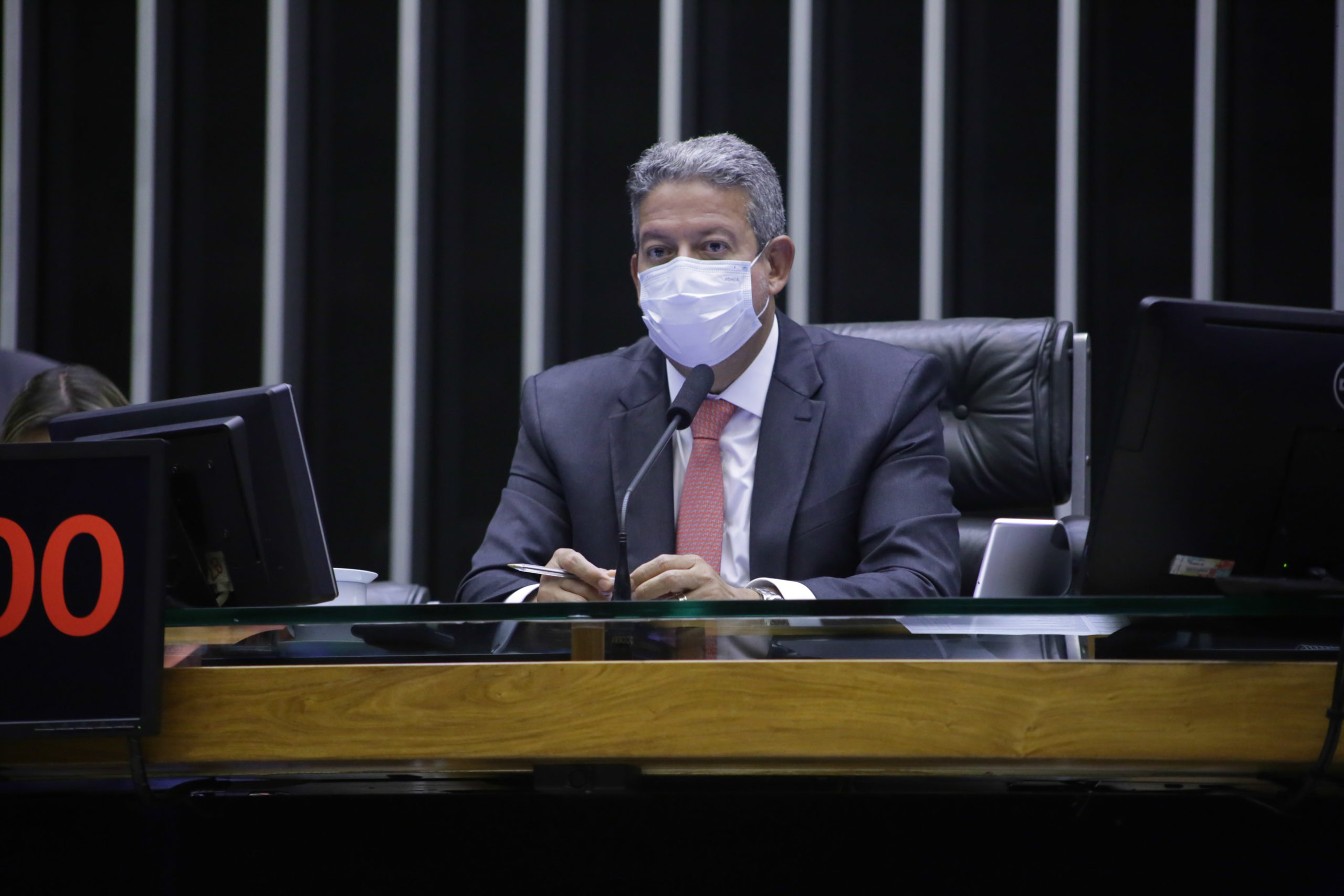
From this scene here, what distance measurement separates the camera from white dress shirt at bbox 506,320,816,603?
5.67 ft

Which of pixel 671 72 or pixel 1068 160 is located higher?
pixel 671 72

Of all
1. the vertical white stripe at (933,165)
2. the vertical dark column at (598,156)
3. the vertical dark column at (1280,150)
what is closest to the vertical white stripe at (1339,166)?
the vertical dark column at (1280,150)

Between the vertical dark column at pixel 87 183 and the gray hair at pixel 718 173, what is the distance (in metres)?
2.04

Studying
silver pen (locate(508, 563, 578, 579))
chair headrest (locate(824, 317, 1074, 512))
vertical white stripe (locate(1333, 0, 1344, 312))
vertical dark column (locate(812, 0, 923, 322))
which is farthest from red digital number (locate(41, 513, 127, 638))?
vertical white stripe (locate(1333, 0, 1344, 312))

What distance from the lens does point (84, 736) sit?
0.79 metres

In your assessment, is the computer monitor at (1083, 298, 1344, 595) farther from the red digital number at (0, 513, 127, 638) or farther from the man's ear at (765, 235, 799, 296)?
the man's ear at (765, 235, 799, 296)

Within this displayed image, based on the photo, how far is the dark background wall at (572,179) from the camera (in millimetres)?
2928

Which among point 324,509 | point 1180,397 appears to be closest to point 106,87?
point 324,509

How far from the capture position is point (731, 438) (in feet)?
5.91

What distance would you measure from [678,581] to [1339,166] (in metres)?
2.40

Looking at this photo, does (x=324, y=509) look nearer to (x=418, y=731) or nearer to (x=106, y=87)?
(x=106, y=87)

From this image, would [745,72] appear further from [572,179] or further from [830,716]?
[830,716]

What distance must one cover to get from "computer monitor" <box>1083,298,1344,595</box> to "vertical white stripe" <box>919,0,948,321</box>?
198cm

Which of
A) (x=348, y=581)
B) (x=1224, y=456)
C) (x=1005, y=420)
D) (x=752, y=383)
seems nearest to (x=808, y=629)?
(x=1224, y=456)
